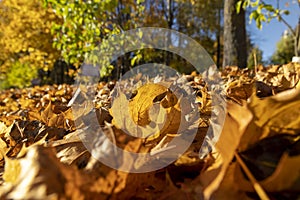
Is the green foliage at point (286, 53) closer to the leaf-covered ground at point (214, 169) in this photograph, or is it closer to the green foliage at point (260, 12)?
the green foliage at point (260, 12)

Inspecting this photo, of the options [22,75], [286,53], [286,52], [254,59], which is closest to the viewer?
[254,59]

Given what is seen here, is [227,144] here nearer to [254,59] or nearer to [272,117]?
[272,117]

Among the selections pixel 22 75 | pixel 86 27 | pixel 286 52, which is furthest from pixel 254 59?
pixel 286 52

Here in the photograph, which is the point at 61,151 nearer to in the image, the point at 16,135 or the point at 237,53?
the point at 16,135

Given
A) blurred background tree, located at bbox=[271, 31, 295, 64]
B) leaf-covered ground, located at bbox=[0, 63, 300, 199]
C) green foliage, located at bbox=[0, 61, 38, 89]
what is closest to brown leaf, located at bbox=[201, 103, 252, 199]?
leaf-covered ground, located at bbox=[0, 63, 300, 199]

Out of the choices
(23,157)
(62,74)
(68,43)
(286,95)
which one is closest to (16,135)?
(23,157)

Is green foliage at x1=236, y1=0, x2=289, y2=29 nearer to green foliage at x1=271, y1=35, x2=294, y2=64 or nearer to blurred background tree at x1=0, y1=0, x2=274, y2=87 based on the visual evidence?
blurred background tree at x1=0, y1=0, x2=274, y2=87

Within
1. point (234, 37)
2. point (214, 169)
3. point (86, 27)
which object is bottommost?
point (214, 169)

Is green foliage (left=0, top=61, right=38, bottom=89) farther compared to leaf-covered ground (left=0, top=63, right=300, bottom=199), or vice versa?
green foliage (left=0, top=61, right=38, bottom=89)
